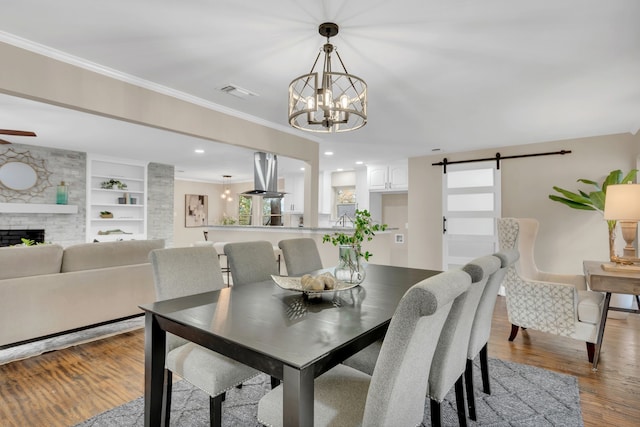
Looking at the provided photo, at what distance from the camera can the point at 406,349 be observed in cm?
98

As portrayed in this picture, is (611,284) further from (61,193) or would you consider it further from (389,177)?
(61,193)

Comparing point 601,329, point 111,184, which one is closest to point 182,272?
point 601,329

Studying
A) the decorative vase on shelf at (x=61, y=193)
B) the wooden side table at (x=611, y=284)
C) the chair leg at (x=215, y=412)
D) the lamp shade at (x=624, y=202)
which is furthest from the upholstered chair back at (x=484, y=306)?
the decorative vase on shelf at (x=61, y=193)

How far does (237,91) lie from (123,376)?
246 centimetres

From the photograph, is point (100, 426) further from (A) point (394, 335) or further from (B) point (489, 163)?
(B) point (489, 163)

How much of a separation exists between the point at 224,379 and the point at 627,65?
343 centimetres

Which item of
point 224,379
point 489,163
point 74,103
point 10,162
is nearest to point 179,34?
point 74,103

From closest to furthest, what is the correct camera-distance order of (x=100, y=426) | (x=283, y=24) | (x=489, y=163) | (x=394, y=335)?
(x=394, y=335) → (x=100, y=426) → (x=283, y=24) → (x=489, y=163)

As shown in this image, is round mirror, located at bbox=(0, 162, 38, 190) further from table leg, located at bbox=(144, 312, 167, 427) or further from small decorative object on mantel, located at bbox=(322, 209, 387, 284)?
small decorative object on mantel, located at bbox=(322, 209, 387, 284)

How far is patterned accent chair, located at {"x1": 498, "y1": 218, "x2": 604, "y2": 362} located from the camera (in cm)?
265

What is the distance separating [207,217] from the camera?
1016cm

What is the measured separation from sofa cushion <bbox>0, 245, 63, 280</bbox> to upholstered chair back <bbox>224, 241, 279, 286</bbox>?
5.69 ft

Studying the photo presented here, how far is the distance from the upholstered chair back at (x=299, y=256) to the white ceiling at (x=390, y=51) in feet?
4.54

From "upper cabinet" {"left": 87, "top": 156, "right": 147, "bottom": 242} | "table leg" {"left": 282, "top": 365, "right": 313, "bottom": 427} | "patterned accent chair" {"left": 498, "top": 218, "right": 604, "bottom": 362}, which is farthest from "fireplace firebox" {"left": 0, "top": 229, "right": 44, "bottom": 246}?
"patterned accent chair" {"left": 498, "top": 218, "right": 604, "bottom": 362}
